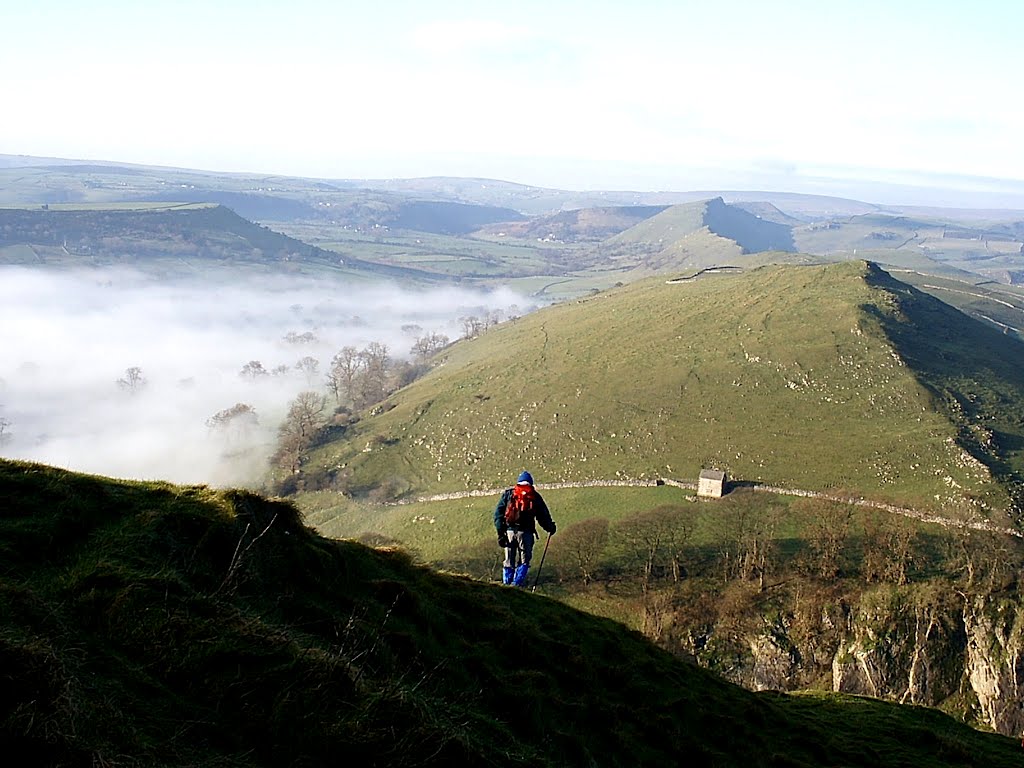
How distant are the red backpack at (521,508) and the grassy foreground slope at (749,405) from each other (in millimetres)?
71330

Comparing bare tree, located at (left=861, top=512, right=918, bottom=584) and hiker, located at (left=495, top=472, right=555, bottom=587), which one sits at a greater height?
hiker, located at (left=495, top=472, right=555, bottom=587)

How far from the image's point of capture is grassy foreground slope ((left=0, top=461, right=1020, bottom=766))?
321 inches

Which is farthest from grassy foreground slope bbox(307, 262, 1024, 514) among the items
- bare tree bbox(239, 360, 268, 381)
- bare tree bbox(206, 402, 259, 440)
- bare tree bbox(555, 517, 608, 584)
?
bare tree bbox(239, 360, 268, 381)

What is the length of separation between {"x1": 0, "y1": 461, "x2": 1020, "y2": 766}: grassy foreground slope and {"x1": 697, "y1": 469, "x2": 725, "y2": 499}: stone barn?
61612 mm

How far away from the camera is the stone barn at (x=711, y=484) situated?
82312 millimetres

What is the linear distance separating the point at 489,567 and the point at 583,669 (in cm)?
5362

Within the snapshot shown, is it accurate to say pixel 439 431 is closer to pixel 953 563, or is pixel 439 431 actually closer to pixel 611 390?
pixel 611 390

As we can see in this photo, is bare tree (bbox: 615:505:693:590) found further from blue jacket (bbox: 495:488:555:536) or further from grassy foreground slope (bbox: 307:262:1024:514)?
blue jacket (bbox: 495:488:555:536)

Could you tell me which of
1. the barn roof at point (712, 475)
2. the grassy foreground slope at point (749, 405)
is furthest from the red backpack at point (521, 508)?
the grassy foreground slope at point (749, 405)

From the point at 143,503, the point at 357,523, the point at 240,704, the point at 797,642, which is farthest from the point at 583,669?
the point at 357,523

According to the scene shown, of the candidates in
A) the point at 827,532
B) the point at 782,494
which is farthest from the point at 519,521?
the point at 782,494

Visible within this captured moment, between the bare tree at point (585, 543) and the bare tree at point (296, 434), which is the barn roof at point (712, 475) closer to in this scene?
the bare tree at point (585, 543)

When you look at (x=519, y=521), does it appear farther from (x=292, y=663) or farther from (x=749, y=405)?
(x=749, y=405)

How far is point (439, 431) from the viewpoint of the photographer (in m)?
116
